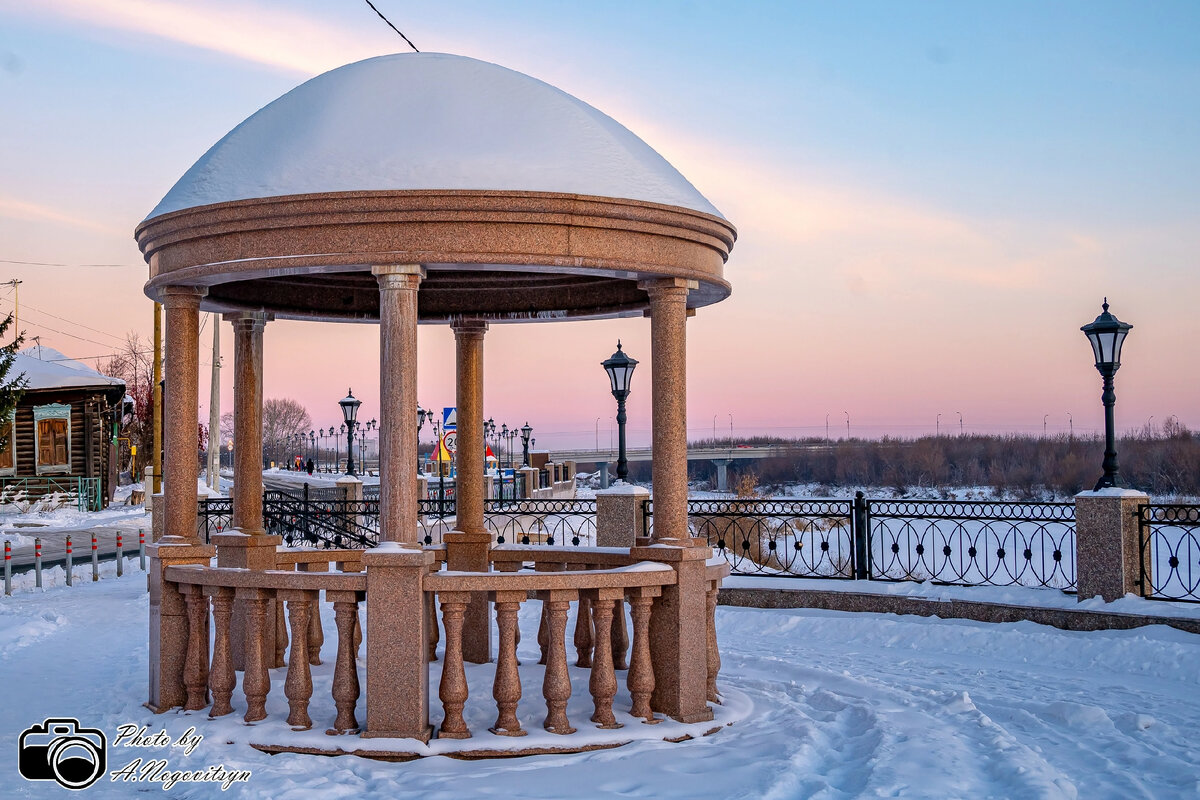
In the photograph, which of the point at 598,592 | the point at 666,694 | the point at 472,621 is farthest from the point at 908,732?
the point at 472,621

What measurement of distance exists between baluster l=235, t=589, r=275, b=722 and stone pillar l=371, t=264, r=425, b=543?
948mm

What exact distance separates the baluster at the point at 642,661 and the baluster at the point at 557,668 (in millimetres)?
509

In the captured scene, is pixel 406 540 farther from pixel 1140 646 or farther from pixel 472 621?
pixel 1140 646

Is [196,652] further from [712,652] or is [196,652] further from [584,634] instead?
[712,652]

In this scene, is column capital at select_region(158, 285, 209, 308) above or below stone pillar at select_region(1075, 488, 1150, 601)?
above

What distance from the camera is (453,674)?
22.1 ft

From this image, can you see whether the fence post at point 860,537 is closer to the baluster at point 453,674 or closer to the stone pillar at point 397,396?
the baluster at point 453,674

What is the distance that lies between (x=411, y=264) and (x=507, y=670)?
2.61 metres

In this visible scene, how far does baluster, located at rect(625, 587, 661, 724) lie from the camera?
23.4ft

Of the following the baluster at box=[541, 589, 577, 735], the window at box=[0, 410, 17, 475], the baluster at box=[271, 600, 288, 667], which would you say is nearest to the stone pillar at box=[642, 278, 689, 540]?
the baluster at box=[541, 589, 577, 735]

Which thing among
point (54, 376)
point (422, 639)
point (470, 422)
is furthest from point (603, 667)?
point (54, 376)

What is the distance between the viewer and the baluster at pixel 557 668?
268 inches

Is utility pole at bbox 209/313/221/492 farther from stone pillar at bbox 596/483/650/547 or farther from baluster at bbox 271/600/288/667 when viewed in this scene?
baluster at bbox 271/600/288/667

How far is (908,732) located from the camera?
6883 millimetres
